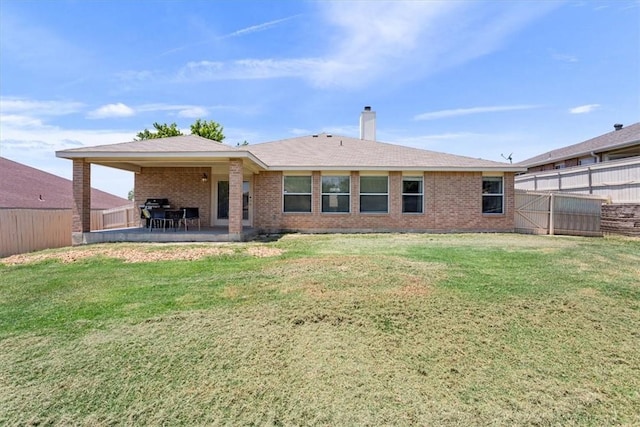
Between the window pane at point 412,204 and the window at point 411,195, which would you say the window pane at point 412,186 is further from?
Answer: the window pane at point 412,204

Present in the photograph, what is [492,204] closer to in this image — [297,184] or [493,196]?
[493,196]

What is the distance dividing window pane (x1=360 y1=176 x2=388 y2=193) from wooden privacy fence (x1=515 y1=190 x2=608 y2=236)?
5.77m

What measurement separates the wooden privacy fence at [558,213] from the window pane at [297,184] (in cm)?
896

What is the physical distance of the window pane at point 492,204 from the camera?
47.1 ft

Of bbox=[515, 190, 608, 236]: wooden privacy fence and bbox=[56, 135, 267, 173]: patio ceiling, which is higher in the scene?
bbox=[56, 135, 267, 173]: patio ceiling

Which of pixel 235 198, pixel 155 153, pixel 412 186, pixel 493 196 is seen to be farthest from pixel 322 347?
pixel 493 196

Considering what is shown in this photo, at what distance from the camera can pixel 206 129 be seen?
3045cm

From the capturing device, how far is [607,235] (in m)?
13.5

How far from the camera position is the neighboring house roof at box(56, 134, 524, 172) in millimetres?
11141

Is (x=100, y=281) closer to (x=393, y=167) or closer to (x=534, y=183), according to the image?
(x=393, y=167)

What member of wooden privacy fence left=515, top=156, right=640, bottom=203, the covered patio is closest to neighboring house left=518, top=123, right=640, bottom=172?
wooden privacy fence left=515, top=156, right=640, bottom=203

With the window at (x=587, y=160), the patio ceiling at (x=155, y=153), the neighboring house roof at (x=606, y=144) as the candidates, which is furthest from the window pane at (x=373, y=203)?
Result: the window at (x=587, y=160)

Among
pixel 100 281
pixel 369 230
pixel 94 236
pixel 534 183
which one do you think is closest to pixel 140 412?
pixel 100 281

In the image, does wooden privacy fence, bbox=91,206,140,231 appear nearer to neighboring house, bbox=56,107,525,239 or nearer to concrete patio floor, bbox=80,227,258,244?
neighboring house, bbox=56,107,525,239
